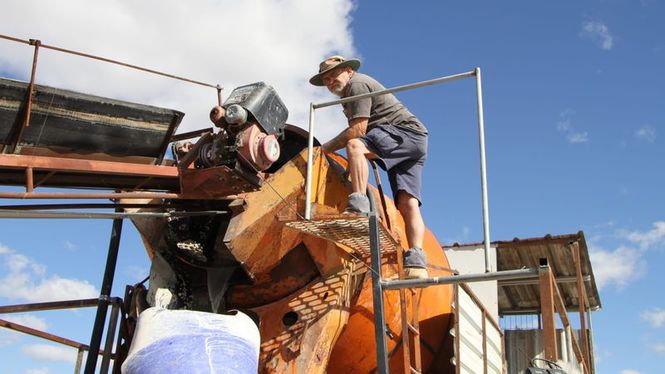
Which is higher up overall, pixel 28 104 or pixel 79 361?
pixel 28 104

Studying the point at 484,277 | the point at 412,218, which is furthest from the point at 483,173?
the point at 412,218

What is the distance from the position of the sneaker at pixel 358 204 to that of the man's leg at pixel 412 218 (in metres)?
0.70

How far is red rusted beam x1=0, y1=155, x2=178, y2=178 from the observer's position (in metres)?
4.22

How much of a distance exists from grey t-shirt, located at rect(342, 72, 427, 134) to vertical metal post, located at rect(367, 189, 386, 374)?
131cm

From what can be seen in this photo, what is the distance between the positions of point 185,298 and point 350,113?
6.28ft

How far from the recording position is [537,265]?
1085cm

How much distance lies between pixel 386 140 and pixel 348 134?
1.04 feet

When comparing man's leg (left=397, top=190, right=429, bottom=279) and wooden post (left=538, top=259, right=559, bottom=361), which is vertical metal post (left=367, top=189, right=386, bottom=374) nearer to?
man's leg (left=397, top=190, right=429, bottom=279)

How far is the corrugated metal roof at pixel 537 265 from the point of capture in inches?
392

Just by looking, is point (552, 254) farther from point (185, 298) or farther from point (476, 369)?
point (185, 298)

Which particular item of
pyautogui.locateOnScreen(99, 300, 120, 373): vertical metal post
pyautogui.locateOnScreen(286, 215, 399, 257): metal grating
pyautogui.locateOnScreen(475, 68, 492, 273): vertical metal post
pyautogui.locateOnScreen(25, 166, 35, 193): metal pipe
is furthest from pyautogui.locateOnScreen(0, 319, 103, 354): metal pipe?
pyautogui.locateOnScreen(475, 68, 492, 273): vertical metal post

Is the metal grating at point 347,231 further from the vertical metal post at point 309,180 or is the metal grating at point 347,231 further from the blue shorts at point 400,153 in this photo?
the blue shorts at point 400,153

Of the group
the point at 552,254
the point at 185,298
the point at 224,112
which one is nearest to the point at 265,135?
the point at 224,112

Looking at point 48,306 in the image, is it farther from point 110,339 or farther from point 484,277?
point 484,277
